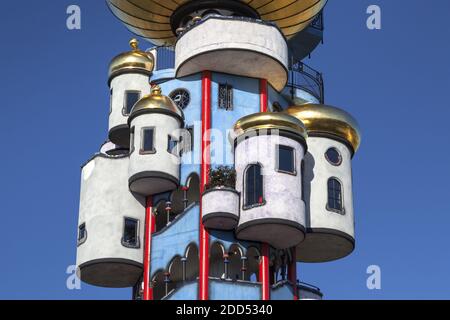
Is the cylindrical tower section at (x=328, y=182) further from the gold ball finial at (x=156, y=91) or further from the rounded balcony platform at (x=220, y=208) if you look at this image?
the gold ball finial at (x=156, y=91)

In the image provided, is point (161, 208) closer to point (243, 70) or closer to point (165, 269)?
point (165, 269)

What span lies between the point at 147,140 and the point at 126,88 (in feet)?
13.2

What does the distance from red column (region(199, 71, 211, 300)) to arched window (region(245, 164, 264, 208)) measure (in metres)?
1.50

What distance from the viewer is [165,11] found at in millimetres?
42062

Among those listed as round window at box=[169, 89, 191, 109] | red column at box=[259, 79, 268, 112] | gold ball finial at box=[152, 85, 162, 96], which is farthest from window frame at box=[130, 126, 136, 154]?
red column at box=[259, 79, 268, 112]

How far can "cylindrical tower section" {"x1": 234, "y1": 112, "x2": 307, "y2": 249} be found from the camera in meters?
35.0

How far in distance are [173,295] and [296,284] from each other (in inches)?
167

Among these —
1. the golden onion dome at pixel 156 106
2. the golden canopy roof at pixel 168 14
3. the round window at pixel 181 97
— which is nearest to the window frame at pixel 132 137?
the golden onion dome at pixel 156 106

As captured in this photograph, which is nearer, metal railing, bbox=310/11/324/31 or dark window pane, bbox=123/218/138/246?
dark window pane, bbox=123/218/138/246

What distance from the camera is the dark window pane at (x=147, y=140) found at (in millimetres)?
37409

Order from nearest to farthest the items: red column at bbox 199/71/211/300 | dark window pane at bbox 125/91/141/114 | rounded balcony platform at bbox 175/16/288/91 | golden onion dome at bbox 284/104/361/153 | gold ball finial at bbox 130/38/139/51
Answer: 1. red column at bbox 199/71/211/300
2. rounded balcony platform at bbox 175/16/288/91
3. golden onion dome at bbox 284/104/361/153
4. dark window pane at bbox 125/91/141/114
5. gold ball finial at bbox 130/38/139/51

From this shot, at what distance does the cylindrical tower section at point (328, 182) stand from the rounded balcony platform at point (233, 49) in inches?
68.4

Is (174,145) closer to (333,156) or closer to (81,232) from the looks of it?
(81,232)

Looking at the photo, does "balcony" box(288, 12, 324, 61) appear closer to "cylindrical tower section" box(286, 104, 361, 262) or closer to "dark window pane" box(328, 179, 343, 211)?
"cylindrical tower section" box(286, 104, 361, 262)
